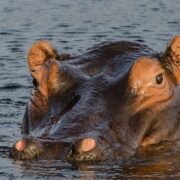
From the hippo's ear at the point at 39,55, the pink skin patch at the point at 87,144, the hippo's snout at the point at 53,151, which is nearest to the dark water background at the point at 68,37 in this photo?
the hippo's snout at the point at 53,151

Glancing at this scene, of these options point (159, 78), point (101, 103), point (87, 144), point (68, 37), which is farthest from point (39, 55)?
point (68, 37)

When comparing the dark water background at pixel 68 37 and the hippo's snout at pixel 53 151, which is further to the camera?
the dark water background at pixel 68 37

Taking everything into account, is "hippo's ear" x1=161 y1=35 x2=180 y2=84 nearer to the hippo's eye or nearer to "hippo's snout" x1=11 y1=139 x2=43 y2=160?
the hippo's eye

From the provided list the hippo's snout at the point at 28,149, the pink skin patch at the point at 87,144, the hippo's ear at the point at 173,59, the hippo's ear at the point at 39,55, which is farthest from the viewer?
the hippo's ear at the point at 39,55

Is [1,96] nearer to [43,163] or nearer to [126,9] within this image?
[43,163]

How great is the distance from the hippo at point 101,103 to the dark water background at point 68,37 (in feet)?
0.46

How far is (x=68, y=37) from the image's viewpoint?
59.4ft

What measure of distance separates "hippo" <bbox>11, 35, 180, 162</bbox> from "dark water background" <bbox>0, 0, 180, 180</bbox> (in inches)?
5.6

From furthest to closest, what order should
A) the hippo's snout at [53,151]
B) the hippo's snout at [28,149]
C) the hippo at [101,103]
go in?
the hippo at [101,103]
the hippo's snout at [28,149]
the hippo's snout at [53,151]

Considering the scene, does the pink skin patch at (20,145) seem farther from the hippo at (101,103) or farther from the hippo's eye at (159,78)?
the hippo's eye at (159,78)

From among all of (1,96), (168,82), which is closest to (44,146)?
(168,82)

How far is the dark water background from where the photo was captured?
7.94m

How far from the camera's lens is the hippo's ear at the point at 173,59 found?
9336 millimetres

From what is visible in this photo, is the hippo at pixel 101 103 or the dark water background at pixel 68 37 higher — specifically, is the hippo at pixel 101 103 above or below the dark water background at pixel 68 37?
above
